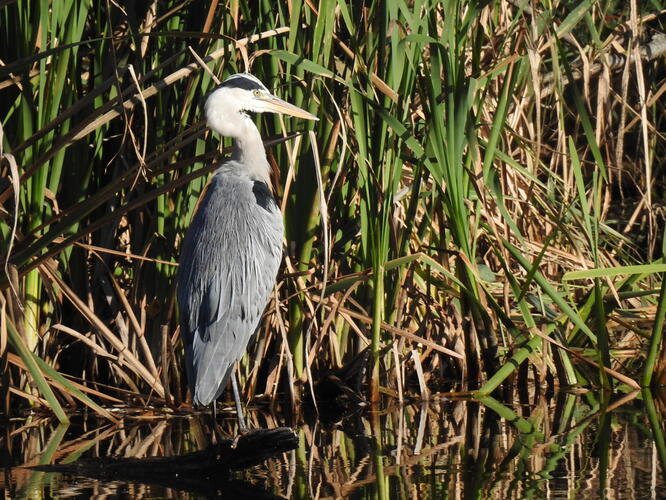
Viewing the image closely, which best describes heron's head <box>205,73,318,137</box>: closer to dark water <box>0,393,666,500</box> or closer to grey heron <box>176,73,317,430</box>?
grey heron <box>176,73,317,430</box>

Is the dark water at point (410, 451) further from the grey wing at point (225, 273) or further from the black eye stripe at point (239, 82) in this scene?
the black eye stripe at point (239, 82)

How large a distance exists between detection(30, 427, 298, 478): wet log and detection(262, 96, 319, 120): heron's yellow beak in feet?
4.22

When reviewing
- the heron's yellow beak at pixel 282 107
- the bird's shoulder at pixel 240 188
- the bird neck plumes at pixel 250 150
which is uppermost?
the heron's yellow beak at pixel 282 107

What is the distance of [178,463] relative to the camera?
318 cm

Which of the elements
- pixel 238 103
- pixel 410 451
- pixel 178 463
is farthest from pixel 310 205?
pixel 178 463

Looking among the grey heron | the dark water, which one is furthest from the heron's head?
the dark water

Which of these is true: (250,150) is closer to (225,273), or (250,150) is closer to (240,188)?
(240,188)

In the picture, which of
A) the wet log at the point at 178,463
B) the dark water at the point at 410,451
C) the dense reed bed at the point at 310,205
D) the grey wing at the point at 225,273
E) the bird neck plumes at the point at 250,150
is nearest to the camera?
the dark water at the point at 410,451

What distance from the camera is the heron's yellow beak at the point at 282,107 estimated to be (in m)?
3.88

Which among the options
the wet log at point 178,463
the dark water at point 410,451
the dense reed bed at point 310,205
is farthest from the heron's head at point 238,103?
the wet log at point 178,463

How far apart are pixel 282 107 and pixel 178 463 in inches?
56.4

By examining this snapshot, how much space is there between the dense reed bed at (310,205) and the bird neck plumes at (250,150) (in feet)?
0.32

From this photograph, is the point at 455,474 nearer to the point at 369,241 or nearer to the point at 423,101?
the point at 369,241

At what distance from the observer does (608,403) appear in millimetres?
4062
